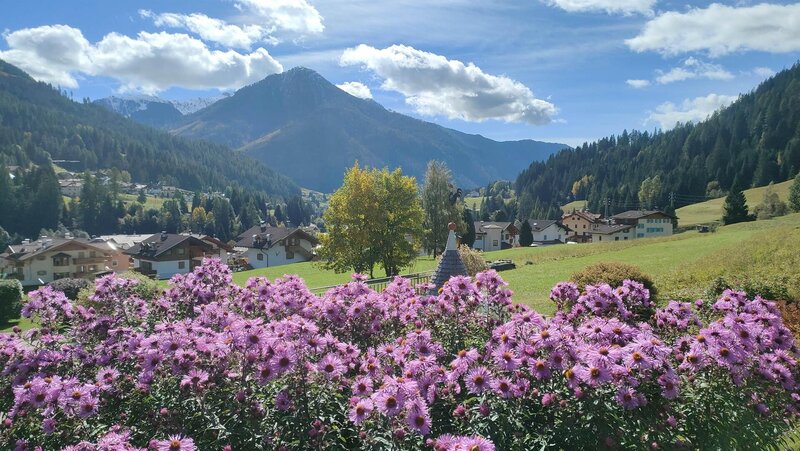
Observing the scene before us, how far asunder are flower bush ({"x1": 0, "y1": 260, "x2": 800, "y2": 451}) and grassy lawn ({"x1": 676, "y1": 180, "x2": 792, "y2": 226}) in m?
101

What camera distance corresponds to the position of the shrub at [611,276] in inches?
613

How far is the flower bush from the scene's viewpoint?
3.87 meters

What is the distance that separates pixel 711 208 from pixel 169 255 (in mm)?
106154

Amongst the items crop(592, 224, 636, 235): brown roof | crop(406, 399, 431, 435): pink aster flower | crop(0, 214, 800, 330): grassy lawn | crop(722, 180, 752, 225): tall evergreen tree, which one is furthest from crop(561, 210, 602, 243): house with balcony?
crop(406, 399, 431, 435): pink aster flower

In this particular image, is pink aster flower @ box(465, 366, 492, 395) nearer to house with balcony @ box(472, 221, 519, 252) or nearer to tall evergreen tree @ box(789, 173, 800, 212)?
house with balcony @ box(472, 221, 519, 252)

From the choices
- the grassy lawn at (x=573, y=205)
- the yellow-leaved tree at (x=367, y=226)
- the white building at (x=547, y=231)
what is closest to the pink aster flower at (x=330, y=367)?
the yellow-leaved tree at (x=367, y=226)

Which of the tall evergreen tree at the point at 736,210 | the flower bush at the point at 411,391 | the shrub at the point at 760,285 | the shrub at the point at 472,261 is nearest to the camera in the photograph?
the flower bush at the point at 411,391

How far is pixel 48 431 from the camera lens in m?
4.05

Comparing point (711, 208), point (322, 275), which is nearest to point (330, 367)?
point (322, 275)

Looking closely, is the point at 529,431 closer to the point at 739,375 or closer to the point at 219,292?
the point at 739,375

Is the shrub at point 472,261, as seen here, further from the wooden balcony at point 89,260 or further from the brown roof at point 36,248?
the wooden balcony at point 89,260

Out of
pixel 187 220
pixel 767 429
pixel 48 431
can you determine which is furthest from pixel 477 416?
pixel 187 220

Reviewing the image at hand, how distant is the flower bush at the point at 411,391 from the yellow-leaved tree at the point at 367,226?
24171 millimetres

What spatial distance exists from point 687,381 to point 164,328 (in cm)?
516
